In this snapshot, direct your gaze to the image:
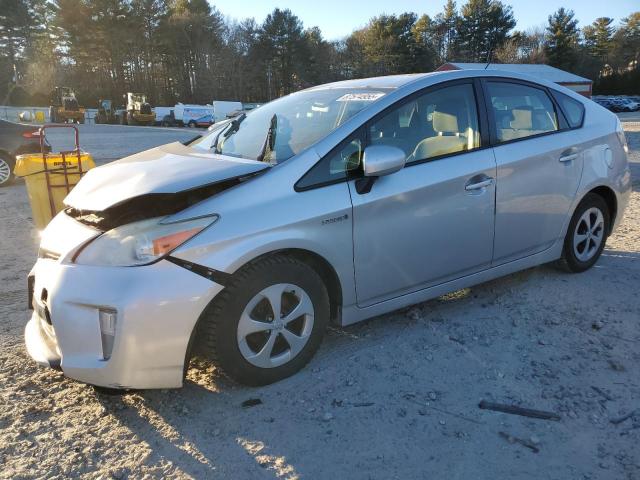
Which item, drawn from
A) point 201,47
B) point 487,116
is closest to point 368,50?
point 201,47

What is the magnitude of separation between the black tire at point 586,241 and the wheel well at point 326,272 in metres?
2.28

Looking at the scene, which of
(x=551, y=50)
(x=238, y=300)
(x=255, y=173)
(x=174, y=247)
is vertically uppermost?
(x=551, y=50)

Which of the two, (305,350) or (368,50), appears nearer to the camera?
(305,350)

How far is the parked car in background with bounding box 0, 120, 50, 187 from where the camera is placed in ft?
34.5

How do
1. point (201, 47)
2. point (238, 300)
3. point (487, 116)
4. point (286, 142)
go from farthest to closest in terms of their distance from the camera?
point (201, 47) < point (487, 116) < point (286, 142) < point (238, 300)

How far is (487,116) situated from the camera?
3.73 metres

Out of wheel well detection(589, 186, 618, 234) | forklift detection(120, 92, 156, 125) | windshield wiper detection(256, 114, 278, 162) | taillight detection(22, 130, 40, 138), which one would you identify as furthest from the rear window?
forklift detection(120, 92, 156, 125)

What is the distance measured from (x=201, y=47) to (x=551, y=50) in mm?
47011

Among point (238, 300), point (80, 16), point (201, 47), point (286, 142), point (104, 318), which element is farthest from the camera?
point (201, 47)

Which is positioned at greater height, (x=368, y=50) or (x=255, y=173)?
(x=368, y=50)

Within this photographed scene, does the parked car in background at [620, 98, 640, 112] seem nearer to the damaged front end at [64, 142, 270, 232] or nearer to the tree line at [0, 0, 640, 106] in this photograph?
the tree line at [0, 0, 640, 106]

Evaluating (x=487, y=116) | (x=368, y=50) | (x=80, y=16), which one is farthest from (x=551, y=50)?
(x=487, y=116)

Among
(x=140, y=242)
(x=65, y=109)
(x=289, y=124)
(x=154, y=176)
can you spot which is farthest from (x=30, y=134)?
(x=65, y=109)

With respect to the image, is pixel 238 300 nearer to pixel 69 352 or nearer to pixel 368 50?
pixel 69 352
